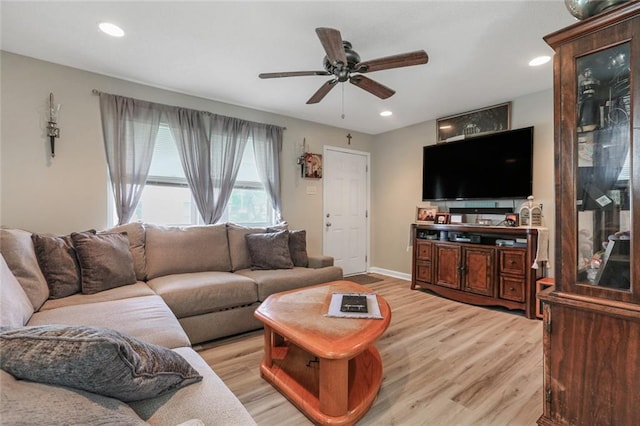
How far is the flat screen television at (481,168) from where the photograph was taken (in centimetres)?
339

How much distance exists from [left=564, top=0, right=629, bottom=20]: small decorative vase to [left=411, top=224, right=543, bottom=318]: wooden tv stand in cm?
223

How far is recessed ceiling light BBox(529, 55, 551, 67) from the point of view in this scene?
2.56 m

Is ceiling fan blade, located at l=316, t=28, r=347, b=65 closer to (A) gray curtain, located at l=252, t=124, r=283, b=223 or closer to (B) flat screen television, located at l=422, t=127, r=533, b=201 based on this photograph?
(A) gray curtain, located at l=252, t=124, r=283, b=223

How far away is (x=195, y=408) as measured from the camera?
35.6 inches

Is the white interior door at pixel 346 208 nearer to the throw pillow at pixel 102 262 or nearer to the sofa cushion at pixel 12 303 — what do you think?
the throw pillow at pixel 102 262

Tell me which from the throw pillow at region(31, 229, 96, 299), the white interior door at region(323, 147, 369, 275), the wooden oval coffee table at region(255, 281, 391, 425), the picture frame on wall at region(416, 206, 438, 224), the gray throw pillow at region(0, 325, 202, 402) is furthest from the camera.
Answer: the white interior door at region(323, 147, 369, 275)

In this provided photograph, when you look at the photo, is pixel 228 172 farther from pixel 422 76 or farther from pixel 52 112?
pixel 422 76

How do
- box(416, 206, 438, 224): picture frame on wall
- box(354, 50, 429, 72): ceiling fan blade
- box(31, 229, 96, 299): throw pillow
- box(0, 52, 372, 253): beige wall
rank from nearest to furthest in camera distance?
box(354, 50, 429, 72): ceiling fan blade → box(31, 229, 96, 299): throw pillow → box(0, 52, 372, 253): beige wall → box(416, 206, 438, 224): picture frame on wall

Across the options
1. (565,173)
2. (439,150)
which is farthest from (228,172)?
(565,173)

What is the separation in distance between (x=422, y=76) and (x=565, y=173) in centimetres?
191

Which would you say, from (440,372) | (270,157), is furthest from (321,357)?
(270,157)

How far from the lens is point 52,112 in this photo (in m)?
2.70

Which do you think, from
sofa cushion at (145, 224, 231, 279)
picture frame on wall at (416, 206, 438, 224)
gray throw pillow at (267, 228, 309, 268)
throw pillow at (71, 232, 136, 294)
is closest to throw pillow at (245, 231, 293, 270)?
gray throw pillow at (267, 228, 309, 268)

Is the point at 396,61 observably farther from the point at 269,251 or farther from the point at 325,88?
the point at 269,251
